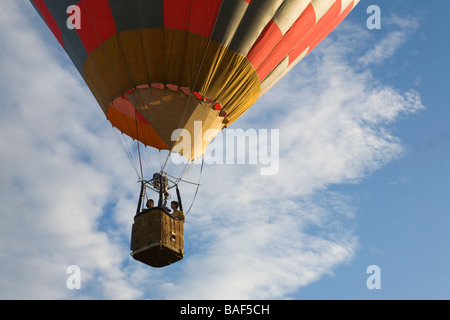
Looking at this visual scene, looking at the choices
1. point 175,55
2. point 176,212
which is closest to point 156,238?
point 176,212

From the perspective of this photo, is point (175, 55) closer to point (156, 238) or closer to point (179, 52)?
point (179, 52)

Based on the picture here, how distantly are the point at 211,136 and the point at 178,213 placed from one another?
1.92 metres

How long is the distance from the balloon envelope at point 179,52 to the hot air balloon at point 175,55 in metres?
0.02

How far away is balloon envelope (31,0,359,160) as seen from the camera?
992 cm

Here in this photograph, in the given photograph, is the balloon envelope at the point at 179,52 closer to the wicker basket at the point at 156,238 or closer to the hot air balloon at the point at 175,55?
the hot air balloon at the point at 175,55

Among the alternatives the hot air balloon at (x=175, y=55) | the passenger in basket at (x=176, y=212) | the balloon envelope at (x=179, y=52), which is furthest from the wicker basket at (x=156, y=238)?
the balloon envelope at (x=179, y=52)

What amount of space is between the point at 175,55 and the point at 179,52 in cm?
9

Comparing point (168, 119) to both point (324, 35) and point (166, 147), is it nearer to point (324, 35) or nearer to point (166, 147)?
point (166, 147)

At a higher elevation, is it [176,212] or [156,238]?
[176,212]

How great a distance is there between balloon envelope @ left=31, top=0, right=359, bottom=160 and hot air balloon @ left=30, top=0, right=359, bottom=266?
0.02 m

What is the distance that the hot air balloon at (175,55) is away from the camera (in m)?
9.89

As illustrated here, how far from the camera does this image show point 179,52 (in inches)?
394

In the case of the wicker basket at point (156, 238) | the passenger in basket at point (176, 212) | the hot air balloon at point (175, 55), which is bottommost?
the wicker basket at point (156, 238)

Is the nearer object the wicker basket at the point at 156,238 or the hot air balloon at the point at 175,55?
the wicker basket at the point at 156,238
